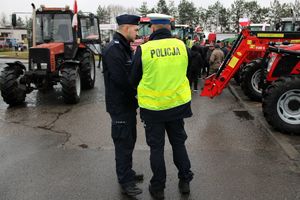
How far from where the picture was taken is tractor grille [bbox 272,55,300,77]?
6520 mm

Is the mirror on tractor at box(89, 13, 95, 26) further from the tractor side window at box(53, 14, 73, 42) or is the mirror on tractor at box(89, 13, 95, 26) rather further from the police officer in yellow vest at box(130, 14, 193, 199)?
the police officer in yellow vest at box(130, 14, 193, 199)

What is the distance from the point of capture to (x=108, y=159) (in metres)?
5.03

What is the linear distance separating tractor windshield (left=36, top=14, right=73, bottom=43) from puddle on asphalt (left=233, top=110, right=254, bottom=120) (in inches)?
195

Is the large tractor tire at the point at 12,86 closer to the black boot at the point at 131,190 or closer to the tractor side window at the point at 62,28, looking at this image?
the tractor side window at the point at 62,28

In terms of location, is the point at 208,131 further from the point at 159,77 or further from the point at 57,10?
the point at 57,10

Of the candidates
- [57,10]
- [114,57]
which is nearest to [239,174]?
[114,57]

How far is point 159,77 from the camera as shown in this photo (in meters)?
3.51

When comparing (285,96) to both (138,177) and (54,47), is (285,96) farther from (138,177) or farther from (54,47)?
(54,47)

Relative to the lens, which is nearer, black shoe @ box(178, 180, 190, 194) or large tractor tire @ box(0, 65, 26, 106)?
black shoe @ box(178, 180, 190, 194)

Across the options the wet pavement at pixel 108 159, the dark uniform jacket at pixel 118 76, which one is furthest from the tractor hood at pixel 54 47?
the dark uniform jacket at pixel 118 76

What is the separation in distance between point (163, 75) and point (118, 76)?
498 millimetres

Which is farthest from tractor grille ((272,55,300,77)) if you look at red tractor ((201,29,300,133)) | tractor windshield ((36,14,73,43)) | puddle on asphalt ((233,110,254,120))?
tractor windshield ((36,14,73,43))

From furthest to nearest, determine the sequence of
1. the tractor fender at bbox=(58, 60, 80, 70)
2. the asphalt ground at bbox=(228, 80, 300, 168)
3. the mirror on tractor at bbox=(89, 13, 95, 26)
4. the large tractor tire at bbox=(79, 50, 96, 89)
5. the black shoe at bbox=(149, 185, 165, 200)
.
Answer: the mirror on tractor at bbox=(89, 13, 95, 26) < the large tractor tire at bbox=(79, 50, 96, 89) < the tractor fender at bbox=(58, 60, 80, 70) < the asphalt ground at bbox=(228, 80, 300, 168) < the black shoe at bbox=(149, 185, 165, 200)

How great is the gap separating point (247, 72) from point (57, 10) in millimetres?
5451
